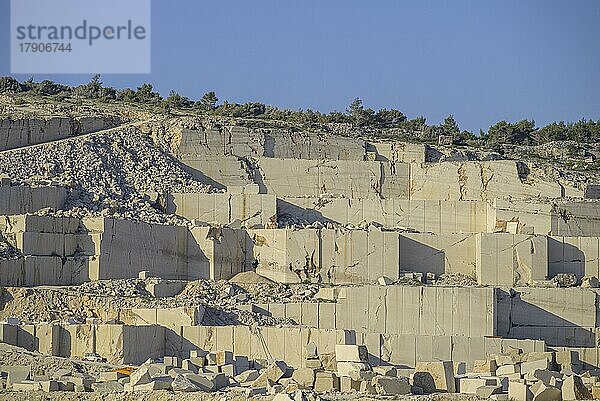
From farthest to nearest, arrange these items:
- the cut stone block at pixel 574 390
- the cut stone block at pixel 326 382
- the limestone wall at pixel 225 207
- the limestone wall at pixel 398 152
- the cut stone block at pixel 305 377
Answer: the limestone wall at pixel 398 152 → the limestone wall at pixel 225 207 → the cut stone block at pixel 305 377 → the cut stone block at pixel 326 382 → the cut stone block at pixel 574 390

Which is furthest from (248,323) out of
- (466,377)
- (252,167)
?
(252,167)

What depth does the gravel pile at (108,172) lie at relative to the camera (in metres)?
40.5

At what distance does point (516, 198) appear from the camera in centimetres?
4538

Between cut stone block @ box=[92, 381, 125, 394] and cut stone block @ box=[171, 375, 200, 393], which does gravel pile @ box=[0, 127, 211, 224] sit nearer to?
cut stone block @ box=[92, 381, 125, 394]

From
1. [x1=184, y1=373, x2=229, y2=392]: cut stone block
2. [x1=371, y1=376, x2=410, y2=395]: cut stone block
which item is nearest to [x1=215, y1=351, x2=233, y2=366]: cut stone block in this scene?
[x1=184, y1=373, x2=229, y2=392]: cut stone block

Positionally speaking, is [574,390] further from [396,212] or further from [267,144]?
[267,144]

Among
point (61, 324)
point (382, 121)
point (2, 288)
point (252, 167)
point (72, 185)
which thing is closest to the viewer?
point (61, 324)

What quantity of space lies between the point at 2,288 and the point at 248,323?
16.5ft

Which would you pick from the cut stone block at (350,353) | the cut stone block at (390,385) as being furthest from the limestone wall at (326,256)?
the cut stone block at (390,385)

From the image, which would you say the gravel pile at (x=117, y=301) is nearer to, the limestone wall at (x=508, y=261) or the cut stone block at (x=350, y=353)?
the cut stone block at (x=350, y=353)

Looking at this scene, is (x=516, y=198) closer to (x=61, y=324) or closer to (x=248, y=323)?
(x=248, y=323)

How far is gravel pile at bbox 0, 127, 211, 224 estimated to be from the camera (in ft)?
133

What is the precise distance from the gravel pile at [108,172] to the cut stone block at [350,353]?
973 cm

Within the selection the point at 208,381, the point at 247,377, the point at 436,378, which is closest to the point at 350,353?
the point at 247,377
